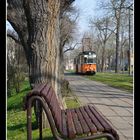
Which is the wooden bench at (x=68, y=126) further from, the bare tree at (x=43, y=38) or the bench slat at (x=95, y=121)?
the bare tree at (x=43, y=38)

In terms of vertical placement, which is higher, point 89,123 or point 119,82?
point 89,123

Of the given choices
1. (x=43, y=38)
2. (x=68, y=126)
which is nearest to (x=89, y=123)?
(x=68, y=126)

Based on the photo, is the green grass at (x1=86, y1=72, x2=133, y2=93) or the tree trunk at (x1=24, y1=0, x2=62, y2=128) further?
the green grass at (x1=86, y1=72, x2=133, y2=93)

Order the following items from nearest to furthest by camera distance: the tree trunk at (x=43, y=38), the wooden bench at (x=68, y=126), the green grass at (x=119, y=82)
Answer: the wooden bench at (x=68, y=126)
the tree trunk at (x=43, y=38)
the green grass at (x=119, y=82)

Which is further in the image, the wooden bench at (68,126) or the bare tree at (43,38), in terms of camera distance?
the bare tree at (43,38)

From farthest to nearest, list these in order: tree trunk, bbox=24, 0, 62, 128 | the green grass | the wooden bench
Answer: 1. the green grass
2. tree trunk, bbox=24, 0, 62, 128
3. the wooden bench

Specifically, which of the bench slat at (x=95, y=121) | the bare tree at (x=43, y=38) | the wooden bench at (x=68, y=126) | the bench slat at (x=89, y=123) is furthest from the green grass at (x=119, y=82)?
the wooden bench at (x=68, y=126)

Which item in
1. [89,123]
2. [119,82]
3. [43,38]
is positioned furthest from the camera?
[119,82]

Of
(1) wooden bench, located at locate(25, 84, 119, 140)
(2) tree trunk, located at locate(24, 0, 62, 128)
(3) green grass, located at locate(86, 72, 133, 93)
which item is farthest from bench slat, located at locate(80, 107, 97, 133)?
(3) green grass, located at locate(86, 72, 133, 93)

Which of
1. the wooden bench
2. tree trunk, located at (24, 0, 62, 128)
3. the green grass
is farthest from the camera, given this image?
the green grass

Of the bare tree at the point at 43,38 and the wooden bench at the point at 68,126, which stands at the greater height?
the bare tree at the point at 43,38

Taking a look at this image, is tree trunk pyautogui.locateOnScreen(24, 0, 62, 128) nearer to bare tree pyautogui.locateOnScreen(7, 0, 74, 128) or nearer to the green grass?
bare tree pyautogui.locateOnScreen(7, 0, 74, 128)

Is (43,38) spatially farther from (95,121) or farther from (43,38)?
(95,121)

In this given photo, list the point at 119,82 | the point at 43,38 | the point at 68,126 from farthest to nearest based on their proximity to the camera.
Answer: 1. the point at 119,82
2. the point at 43,38
3. the point at 68,126
